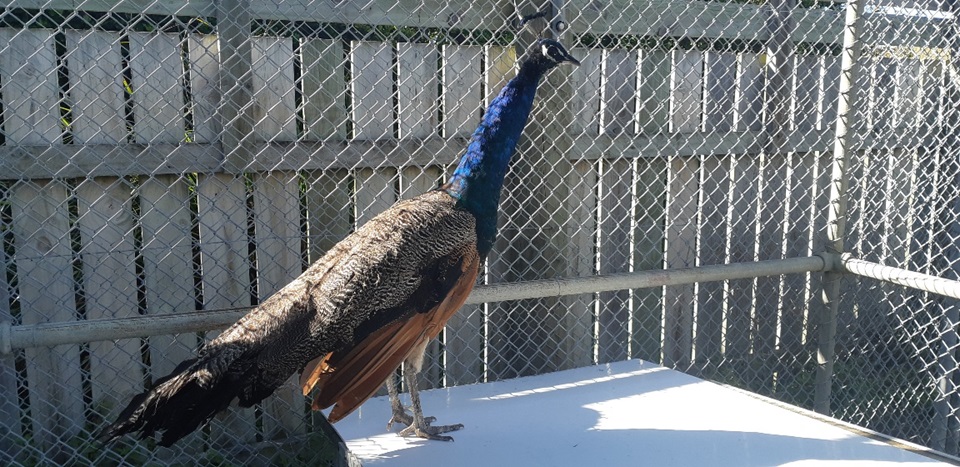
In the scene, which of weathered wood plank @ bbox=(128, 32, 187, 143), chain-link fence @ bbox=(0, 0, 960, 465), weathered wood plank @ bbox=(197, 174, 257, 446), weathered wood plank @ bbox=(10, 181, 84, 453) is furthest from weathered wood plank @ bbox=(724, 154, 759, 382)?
weathered wood plank @ bbox=(10, 181, 84, 453)

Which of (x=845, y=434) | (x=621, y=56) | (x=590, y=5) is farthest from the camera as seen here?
(x=621, y=56)

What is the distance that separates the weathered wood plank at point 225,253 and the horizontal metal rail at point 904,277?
261 cm

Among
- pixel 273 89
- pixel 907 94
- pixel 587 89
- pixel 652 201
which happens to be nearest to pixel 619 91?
pixel 587 89

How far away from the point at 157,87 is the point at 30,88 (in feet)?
1.33

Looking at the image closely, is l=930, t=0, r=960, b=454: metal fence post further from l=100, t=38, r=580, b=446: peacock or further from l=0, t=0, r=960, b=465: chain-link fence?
l=100, t=38, r=580, b=446: peacock

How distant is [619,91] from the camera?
3.36m

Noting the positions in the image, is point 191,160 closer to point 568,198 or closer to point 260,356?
point 260,356

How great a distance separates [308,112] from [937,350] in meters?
3.61

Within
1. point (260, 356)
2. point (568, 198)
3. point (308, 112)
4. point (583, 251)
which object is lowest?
point (260, 356)

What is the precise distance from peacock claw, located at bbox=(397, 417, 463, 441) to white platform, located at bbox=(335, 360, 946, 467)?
22 mm

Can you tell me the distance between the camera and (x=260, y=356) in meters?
2.00

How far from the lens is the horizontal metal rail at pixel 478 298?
2.21 metres

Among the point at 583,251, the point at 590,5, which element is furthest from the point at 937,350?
the point at 590,5

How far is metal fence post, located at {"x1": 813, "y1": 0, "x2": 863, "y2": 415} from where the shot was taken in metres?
3.07
